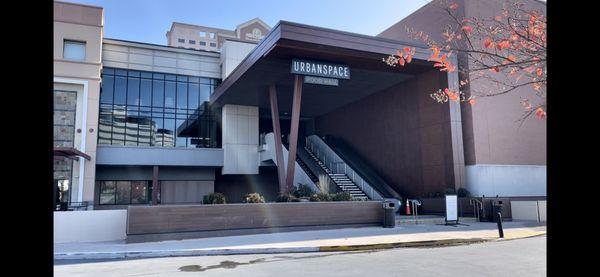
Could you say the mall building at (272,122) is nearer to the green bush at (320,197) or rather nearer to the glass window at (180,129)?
the glass window at (180,129)

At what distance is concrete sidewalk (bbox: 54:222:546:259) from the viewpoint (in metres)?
12.3

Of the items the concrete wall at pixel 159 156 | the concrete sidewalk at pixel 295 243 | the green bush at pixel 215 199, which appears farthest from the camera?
the concrete wall at pixel 159 156

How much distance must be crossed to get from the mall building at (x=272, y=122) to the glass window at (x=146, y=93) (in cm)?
10

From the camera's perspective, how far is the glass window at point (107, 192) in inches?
1250

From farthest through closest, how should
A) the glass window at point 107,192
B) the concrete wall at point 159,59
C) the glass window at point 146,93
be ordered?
the glass window at point 146,93 < the concrete wall at point 159,59 < the glass window at point 107,192

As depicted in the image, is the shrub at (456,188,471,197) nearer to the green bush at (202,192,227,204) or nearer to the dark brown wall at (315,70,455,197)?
the dark brown wall at (315,70,455,197)

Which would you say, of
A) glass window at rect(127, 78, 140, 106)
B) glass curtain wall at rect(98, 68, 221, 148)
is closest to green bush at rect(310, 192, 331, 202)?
glass curtain wall at rect(98, 68, 221, 148)

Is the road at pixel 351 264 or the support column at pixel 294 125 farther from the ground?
the support column at pixel 294 125

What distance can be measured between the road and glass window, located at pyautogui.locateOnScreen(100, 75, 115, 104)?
2284 centimetres

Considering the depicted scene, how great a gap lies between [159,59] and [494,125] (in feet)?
77.6

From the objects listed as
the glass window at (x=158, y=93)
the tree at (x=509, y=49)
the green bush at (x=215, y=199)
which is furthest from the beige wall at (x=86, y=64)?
the tree at (x=509, y=49)
